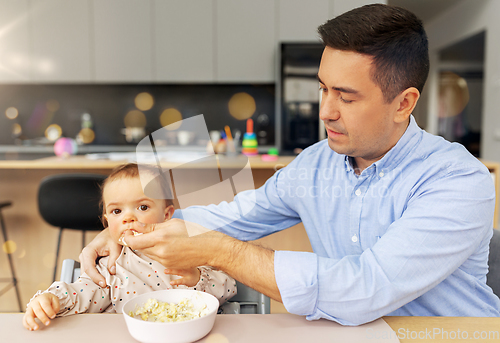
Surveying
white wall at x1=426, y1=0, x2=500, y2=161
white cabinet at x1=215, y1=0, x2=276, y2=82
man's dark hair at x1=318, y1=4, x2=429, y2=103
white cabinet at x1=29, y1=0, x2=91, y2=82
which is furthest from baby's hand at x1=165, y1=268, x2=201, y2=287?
white wall at x1=426, y1=0, x2=500, y2=161

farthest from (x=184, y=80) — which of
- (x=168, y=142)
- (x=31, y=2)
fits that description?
(x=168, y=142)

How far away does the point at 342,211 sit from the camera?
0.94 metres

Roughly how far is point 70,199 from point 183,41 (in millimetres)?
2375

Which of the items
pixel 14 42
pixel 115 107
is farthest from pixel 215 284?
pixel 14 42

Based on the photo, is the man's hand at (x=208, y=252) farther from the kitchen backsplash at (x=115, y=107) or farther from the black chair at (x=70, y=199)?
the kitchen backsplash at (x=115, y=107)

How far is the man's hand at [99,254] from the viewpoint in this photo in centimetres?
86

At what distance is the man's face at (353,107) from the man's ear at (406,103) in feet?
0.03

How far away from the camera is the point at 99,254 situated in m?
0.92

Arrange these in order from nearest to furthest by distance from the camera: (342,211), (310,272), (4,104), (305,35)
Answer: (310,272) < (342,211) < (305,35) < (4,104)

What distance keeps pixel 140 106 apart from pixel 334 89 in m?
3.50

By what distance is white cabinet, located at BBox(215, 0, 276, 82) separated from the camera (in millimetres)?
3562

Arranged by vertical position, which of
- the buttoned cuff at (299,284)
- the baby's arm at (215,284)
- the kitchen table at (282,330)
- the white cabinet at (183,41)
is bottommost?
the baby's arm at (215,284)

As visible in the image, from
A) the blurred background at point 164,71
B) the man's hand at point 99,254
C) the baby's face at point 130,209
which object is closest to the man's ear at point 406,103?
the baby's face at point 130,209

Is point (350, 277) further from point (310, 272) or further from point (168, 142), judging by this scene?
point (168, 142)
